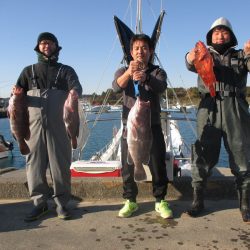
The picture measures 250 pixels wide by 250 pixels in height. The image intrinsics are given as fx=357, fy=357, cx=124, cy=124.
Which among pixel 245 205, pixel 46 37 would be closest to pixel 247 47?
pixel 245 205

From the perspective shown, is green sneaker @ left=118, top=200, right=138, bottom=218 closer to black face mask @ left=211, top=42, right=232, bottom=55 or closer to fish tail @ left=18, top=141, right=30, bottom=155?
fish tail @ left=18, top=141, right=30, bottom=155

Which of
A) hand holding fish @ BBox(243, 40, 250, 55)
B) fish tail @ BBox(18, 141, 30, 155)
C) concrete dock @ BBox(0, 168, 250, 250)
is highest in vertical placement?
hand holding fish @ BBox(243, 40, 250, 55)

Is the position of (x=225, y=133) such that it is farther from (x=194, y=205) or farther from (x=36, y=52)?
(x=36, y=52)

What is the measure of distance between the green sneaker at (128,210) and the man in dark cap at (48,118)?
0.73 meters

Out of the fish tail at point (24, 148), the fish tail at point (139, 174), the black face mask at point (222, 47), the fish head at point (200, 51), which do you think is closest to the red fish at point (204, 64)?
the fish head at point (200, 51)

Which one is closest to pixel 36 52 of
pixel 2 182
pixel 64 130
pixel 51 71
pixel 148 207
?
pixel 51 71

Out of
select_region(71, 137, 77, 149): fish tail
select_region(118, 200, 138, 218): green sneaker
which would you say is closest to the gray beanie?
select_region(71, 137, 77, 149): fish tail

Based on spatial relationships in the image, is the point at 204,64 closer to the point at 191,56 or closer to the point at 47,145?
the point at 191,56

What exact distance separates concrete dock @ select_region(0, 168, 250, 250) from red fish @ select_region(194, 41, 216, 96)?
176 cm

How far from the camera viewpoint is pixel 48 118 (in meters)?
4.67

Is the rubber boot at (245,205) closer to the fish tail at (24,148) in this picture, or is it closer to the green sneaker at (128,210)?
the green sneaker at (128,210)

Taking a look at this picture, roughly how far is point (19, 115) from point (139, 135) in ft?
5.16

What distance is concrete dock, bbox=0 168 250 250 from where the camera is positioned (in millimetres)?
3920

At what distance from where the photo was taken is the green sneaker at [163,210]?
4645mm
